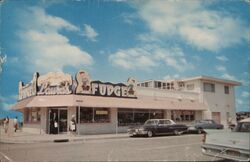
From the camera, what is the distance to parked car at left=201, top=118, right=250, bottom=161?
252 inches

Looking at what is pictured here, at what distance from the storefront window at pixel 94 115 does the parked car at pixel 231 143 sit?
14.1 metres

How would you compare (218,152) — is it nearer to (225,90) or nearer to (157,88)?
(225,90)

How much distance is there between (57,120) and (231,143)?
16.2 meters

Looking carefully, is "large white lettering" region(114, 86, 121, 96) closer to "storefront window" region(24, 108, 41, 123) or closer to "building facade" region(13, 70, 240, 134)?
"building facade" region(13, 70, 240, 134)

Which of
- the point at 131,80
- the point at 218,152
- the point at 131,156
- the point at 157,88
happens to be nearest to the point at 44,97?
the point at 131,80

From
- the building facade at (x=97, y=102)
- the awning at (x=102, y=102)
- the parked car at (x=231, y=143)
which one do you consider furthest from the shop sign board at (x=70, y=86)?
the parked car at (x=231, y=143)

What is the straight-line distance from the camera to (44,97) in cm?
2066

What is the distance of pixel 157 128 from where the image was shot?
A: 1858 centimetres

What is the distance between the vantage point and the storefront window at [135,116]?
1872 centimetres

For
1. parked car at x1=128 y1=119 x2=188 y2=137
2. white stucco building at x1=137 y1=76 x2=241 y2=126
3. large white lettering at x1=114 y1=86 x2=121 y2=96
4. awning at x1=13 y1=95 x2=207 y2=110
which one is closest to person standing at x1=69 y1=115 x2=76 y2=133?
awning at x1=13 y1=95 x2=207 y2=110

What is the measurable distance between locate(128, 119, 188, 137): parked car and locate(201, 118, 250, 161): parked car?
10555 mm

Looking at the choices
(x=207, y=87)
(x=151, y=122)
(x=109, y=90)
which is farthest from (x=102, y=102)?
(x=207, y=87)

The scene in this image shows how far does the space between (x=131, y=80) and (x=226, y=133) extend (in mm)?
15028

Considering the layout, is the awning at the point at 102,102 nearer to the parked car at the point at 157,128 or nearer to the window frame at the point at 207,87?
the parked car at the point at 157,128
